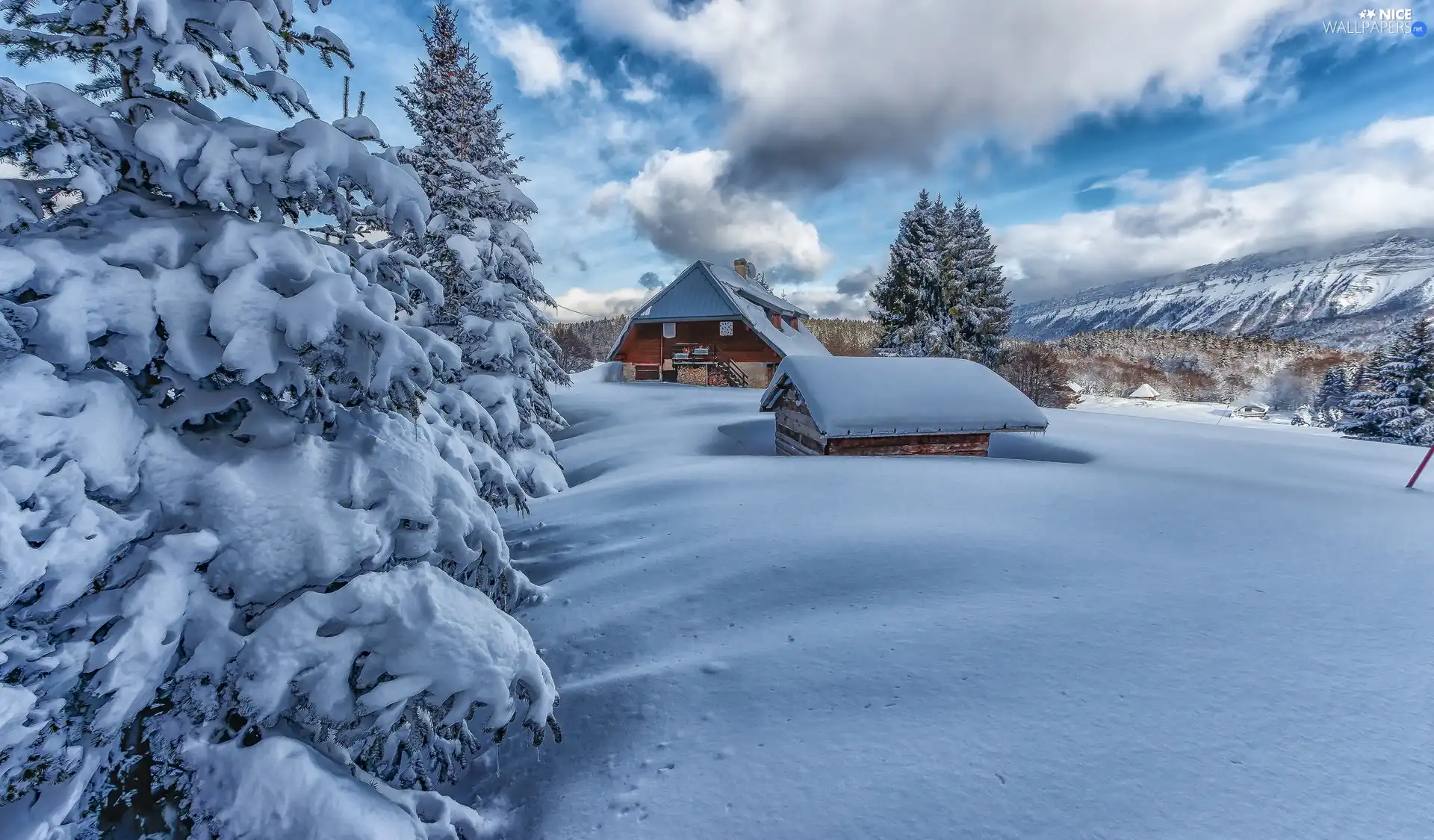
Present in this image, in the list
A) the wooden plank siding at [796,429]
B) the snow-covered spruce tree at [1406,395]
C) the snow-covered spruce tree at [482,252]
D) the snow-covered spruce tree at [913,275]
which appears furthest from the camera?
the snow-covered spruce tree at [913,275]

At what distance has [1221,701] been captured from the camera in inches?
134

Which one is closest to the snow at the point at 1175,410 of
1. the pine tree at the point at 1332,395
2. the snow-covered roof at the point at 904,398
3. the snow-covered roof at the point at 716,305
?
the pine tree at the point at 1332,395

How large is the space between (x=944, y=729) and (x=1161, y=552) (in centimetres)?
402

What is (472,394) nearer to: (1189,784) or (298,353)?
(298,353)

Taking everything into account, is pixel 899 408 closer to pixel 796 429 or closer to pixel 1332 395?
pixel 796 429

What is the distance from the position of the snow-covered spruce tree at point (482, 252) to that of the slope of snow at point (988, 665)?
357 cm

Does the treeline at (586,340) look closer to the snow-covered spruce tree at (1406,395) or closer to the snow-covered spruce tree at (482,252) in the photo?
the snow-covered spruce tree at (482,252)

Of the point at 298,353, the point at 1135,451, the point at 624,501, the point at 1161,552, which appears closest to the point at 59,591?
the point at 298,353

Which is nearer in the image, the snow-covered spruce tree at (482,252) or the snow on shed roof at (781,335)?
the snow-covered spruce tree at (482,252)

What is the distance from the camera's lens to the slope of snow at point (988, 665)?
2.84m

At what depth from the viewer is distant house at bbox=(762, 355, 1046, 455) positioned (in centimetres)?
1093

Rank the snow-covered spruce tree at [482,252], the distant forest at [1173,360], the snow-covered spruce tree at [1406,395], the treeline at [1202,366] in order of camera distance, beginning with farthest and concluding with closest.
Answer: the treeline at [1202,366], the distant forest at [1173,360], the snow-covered spruce tree at [1406,395], the snow-covered spruce tree at [482,252]

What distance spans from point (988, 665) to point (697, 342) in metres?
27.4

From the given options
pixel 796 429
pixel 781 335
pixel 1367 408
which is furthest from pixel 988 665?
pixel 1367 408
